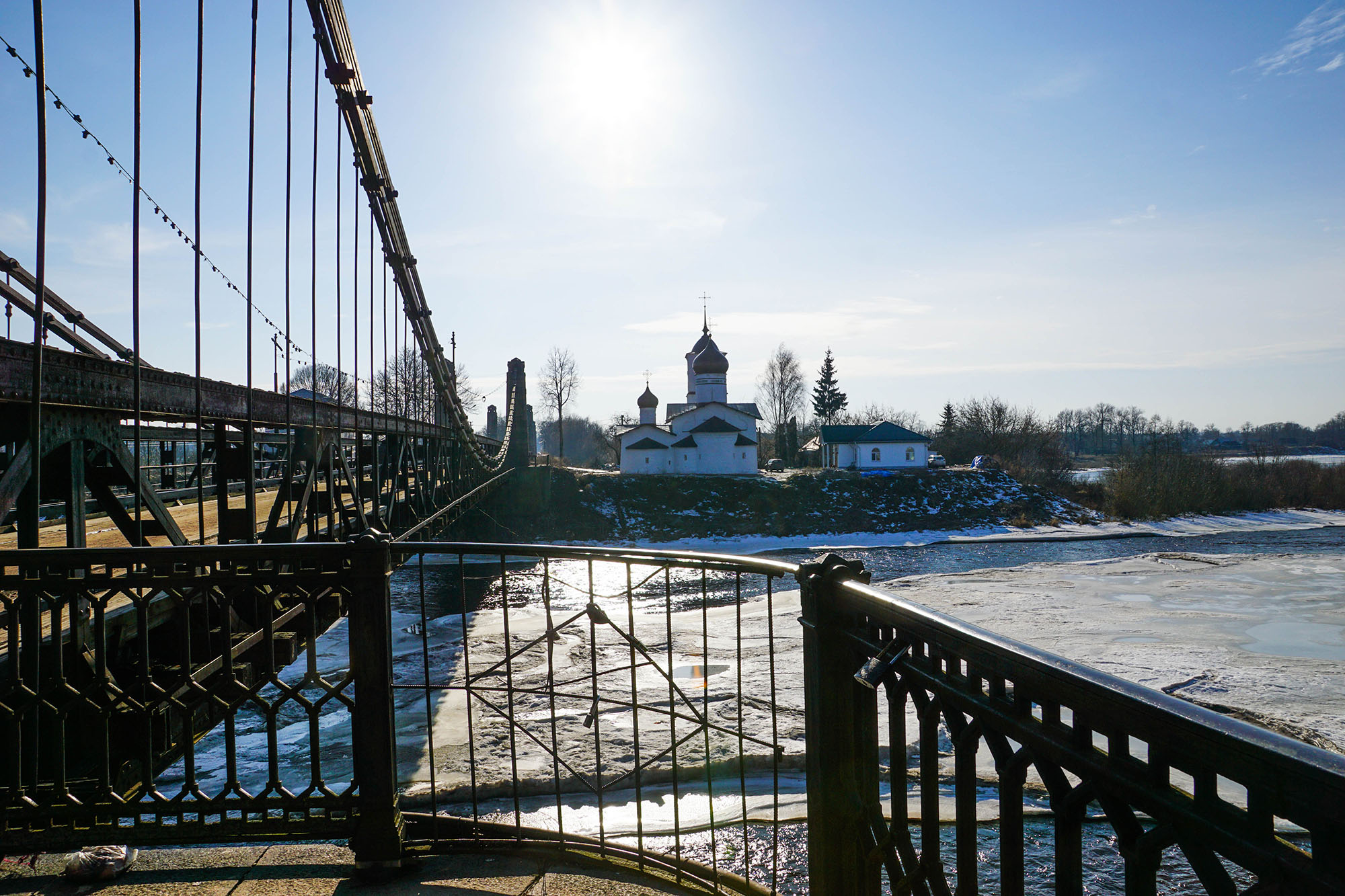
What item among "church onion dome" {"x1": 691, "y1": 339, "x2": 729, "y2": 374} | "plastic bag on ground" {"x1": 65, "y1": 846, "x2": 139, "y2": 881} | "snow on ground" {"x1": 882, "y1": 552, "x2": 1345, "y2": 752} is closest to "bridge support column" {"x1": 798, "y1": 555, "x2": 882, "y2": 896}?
"plastic bag on ground" {"x1": 65, "y1": 846, "x2": 139, "y2": 881}

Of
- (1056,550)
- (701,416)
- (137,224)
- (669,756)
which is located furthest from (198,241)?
(701,416)

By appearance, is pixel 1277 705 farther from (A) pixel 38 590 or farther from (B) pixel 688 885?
(A) pixel 38 590

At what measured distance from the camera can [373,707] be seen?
2.76m

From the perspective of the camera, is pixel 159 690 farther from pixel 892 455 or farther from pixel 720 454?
pixel 892 455

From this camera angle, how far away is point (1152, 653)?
1059cm

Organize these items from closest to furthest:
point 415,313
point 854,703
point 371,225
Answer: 1. point 854,703
2. point 371,225
3. point 415,313

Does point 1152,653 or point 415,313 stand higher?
point 415,313

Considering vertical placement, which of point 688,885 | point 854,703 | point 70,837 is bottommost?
point 688,885

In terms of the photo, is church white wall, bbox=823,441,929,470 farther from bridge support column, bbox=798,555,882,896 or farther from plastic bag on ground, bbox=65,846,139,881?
bridge support column, bbox=798,555,882,896

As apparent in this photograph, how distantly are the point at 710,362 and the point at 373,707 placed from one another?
162 ft

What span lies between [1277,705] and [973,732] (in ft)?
30.5

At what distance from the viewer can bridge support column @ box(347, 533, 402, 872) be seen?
2.76 m

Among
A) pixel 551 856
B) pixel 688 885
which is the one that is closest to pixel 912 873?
pixel 688 885

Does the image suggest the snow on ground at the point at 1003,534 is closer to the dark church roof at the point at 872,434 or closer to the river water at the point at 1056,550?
the river water at the point at 1056,550
